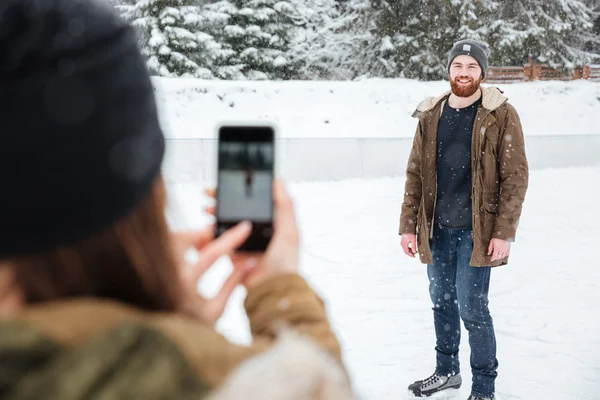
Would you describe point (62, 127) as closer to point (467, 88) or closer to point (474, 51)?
point (467, 88)

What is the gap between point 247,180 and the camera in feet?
4.06

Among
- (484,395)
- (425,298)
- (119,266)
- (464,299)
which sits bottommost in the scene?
(425,298)

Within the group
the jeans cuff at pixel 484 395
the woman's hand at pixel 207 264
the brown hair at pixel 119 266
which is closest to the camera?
the brown hair at pixel 119 266

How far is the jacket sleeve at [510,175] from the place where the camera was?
130 inches

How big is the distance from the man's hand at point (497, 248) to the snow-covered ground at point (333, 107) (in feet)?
39.9

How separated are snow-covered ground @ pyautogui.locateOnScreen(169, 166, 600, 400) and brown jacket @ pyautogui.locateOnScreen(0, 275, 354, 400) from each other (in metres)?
0.35

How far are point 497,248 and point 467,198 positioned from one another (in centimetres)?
32

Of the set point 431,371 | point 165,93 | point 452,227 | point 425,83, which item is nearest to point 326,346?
point 452,227

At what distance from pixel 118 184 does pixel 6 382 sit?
0.24 m

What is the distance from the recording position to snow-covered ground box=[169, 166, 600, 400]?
416cm

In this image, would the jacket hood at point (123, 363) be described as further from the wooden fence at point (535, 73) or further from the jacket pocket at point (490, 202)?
the wooden fence at point (535, 73)

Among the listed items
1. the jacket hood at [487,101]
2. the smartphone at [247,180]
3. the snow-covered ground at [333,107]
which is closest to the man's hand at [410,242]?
the jacket hood at [487,101]

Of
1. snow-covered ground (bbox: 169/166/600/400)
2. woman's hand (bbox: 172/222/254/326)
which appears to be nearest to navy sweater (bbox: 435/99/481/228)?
snow-covered ground (bbox: 169/166/600/400)

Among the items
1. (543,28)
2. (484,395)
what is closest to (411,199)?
(484,395)
